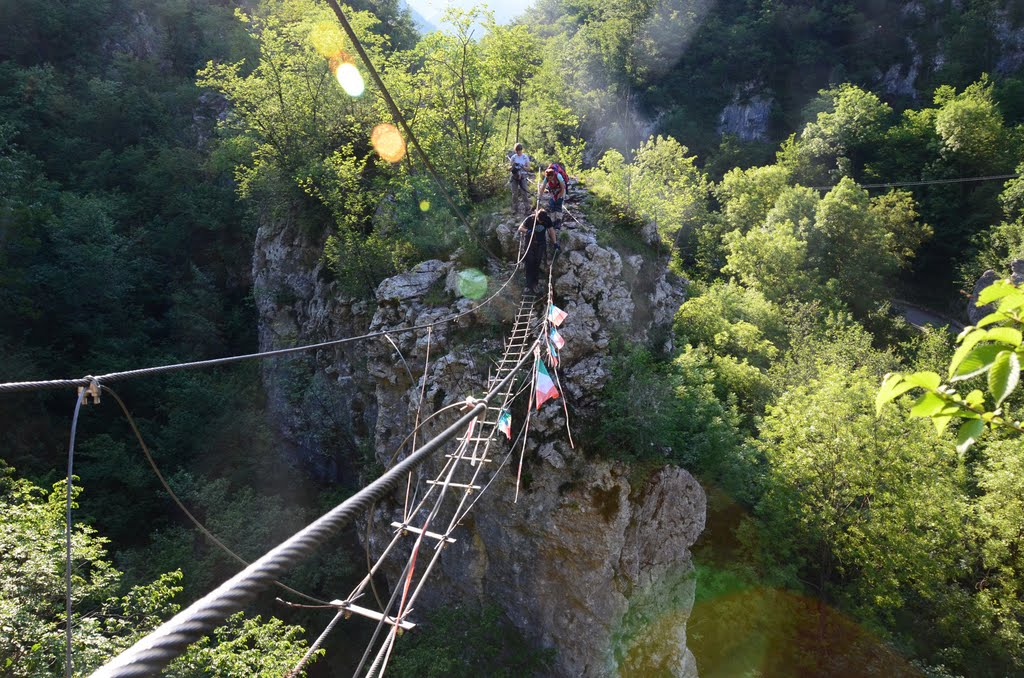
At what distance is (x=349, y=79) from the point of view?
20031mm

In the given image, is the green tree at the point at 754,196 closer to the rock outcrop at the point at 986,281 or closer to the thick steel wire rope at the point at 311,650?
the rock outcrop at the point at 986,281

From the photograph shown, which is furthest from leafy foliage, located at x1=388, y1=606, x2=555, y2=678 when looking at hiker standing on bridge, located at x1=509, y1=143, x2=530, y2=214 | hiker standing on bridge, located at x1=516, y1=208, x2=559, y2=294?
hiker standing on bridge, located at x1=509, y1=143, x2=530, y2=214

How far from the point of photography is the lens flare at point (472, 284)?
45.1 feet

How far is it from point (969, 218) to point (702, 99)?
2871 cm

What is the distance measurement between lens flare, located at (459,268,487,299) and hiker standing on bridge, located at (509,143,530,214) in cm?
252

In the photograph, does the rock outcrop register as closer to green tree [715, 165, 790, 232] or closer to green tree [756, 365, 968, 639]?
green tree [715, 165, 790, 232]

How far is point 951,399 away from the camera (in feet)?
6.05

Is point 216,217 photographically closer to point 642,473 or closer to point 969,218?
point 642,473

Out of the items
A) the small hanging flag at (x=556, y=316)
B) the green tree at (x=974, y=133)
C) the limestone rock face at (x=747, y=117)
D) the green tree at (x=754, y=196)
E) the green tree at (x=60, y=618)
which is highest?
the limestone rock face at (x=747, y=117)

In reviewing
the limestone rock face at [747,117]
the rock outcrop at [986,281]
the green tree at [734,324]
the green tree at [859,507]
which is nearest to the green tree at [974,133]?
the rock outcrop at [986,281]

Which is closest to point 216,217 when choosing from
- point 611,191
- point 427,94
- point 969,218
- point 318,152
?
point 318,152

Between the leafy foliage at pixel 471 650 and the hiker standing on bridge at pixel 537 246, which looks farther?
the hiker standing on bridge at pixel 537 246

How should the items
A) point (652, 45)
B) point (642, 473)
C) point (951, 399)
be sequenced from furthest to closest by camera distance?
point (652, 45), point (642, 473), point (951, 399)

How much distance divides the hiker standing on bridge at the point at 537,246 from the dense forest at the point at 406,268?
191 cm
